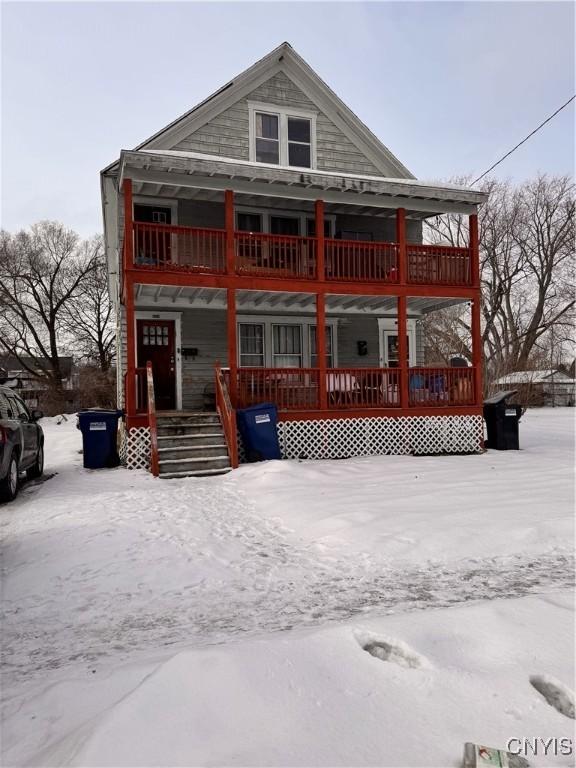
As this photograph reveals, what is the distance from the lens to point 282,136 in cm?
1510

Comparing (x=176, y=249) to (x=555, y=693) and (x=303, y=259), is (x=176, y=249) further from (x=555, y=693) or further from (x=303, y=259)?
(x=555, y=693)

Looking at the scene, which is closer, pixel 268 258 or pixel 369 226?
pixel 268 258

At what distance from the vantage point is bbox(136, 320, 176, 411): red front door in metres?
14.0

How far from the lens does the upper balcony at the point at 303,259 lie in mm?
12023

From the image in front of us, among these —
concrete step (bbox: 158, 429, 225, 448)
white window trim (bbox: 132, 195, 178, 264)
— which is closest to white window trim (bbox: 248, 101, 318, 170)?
white window trim (bbox: 132, 195, 178, 264)

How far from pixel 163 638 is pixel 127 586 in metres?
1.12

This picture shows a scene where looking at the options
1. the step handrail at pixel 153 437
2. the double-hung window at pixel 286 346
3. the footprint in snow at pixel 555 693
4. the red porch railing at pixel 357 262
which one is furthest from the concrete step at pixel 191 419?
the footprint in snow at pixel 555 693

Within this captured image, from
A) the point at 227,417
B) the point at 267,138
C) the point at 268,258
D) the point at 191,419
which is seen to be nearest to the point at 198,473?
the point at 227,417

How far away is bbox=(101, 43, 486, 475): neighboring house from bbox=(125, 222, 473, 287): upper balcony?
0.05 m

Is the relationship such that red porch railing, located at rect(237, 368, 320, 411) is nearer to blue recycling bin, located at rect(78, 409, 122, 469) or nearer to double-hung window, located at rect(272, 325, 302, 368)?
double-hung window, located at rect(272, 325, 302, 368)

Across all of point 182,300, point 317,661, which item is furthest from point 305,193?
point 317,661

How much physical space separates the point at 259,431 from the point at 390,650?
26.8 ft

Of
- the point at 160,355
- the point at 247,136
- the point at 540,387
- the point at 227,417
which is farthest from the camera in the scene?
the point at 540,387

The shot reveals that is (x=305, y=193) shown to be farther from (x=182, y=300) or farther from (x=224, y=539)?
(x=224, y=539)
